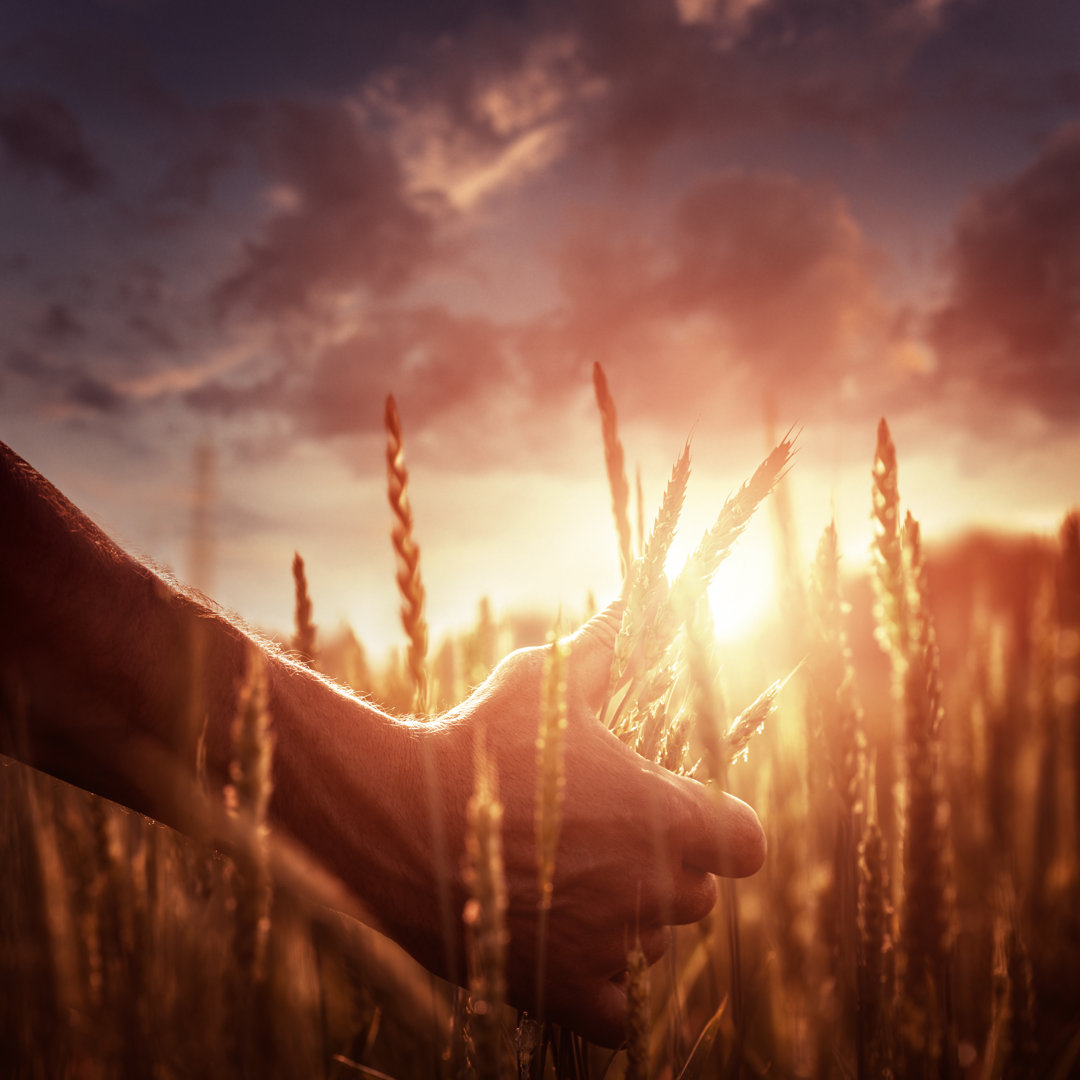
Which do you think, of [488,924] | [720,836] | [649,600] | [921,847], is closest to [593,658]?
[649,600]

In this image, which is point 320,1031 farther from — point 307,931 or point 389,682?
point 389,682

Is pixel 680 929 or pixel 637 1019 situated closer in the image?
pixel 637 1019

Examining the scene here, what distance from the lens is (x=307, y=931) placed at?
155 centimetres

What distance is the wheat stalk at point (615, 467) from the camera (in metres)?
1.58

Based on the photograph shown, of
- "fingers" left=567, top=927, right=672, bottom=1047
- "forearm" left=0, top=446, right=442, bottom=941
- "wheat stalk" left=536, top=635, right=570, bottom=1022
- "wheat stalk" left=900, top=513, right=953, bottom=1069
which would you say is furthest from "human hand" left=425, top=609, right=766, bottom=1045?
"wheat stalk" left=536, top=635, right=570, bottom=1022

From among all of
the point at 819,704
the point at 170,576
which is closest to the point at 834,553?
the point at 819,704

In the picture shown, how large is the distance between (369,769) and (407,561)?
452 mm

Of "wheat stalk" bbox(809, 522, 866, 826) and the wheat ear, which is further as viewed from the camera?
"wheat stalk" bbox(809, 522, 866, 826)

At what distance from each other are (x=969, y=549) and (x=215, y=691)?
8115 millimetres

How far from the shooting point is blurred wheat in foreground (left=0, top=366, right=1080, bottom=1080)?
0.82 m

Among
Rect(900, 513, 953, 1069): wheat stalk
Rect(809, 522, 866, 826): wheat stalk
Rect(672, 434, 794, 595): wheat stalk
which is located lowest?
Rect(900, 513, 953, 1069): wheat stalk

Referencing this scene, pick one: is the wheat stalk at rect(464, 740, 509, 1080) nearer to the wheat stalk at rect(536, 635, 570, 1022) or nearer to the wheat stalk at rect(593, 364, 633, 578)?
the wheat stalk at rect(536, 635, 570, 1022)

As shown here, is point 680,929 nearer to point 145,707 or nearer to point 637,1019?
point 637,1019

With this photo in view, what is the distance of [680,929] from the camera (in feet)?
6.98
